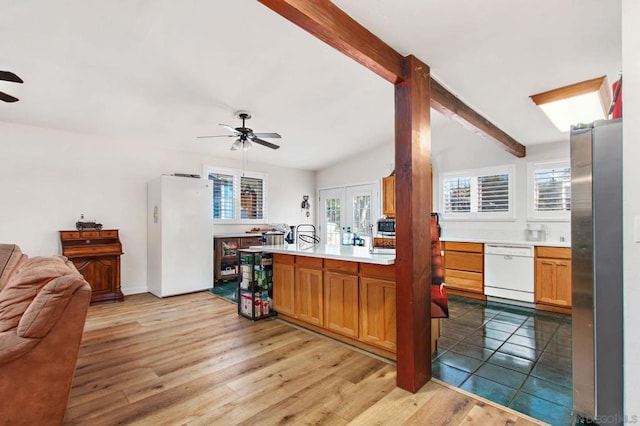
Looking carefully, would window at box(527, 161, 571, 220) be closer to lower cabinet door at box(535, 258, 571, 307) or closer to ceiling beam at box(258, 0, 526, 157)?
lower cabinet door at box(535, 258, 571, 307)

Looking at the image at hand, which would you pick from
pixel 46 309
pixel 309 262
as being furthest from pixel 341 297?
pixel 46 309

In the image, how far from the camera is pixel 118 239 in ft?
15.5

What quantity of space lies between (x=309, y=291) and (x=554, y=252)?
3256mm

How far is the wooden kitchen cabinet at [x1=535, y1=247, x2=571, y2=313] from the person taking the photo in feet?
13.1

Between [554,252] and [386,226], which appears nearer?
[554,252]

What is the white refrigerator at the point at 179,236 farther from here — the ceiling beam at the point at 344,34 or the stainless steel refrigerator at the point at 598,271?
the stainless steel refrigerator at the point at 598,271

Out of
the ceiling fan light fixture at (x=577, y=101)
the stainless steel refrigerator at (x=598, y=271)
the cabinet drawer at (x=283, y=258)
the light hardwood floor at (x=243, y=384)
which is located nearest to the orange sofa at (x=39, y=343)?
the light hardwood floor at (x=243, y=384)

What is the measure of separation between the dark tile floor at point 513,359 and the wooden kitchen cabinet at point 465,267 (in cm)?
62

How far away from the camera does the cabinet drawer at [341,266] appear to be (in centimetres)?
297

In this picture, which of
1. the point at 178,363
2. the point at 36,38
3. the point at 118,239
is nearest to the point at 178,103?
the point at 36,38

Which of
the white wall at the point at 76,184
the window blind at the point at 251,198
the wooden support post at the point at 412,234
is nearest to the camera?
the wooden support post at the point at 412,234

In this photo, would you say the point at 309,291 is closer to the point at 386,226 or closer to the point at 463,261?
the point at 463,261

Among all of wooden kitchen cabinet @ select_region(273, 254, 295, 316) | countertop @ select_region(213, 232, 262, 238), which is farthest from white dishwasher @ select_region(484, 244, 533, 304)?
countertop @ select_region(213, 232, 262, 238)

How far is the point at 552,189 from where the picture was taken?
4.65 metres
